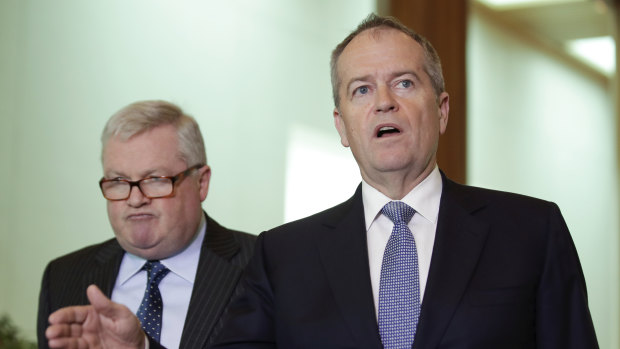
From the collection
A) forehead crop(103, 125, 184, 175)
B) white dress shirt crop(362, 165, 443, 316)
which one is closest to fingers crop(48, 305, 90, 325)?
white dress shirt crop(362, 165, 443, 316)

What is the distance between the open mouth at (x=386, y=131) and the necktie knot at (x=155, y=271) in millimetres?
1097

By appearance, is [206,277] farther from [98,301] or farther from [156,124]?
[98,301]

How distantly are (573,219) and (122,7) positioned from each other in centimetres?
513

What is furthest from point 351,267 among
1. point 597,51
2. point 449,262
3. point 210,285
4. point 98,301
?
point 597,51

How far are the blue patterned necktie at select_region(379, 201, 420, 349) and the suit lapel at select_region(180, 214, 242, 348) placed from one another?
35.2 inches

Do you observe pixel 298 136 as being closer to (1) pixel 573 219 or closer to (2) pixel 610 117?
(1) pixel 573 219

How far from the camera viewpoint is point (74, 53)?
14.1 ft

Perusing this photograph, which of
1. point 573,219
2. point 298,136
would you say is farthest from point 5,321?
point 573,219

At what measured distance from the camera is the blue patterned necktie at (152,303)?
2973 millimetres

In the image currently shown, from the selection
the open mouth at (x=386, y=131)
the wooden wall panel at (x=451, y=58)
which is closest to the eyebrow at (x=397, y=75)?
the open mouth at (x=386, y=131)

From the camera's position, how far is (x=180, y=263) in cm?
316

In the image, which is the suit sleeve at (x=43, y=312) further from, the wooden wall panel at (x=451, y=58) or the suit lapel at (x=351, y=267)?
the wooden wall panel at (x=451, y=58)

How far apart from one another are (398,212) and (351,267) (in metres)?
0.20

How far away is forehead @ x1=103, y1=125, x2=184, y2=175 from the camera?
310cm
